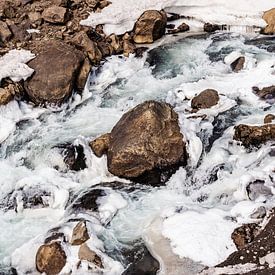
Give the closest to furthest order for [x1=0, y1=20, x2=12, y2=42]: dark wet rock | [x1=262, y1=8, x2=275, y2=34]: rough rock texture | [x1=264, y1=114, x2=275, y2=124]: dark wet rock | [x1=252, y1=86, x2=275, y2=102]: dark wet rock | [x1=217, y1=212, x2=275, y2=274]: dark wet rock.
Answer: [x1=217, y1=212, x2=275, y2=274]: dark wet rock, [x1=264, y1=114, x2=275, y2=124]: dark wet rock, [x1=252, y1=86, x2=275, y2=102]: dark wet rock, [x1=0, y1=20, x2=12, y2=42]: dark wet rock, [x1=262, y1=8, x2=275, y2=34]: rough rock texture

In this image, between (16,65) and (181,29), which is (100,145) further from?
(181,29)

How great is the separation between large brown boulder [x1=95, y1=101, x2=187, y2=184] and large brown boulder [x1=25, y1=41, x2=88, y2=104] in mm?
2206

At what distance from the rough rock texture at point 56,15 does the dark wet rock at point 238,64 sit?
3.95 meters

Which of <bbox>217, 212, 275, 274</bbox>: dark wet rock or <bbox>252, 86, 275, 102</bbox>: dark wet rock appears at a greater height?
<bbox>217, 212, 275, 274</bbox>: dark wet rock

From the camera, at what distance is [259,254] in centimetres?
613

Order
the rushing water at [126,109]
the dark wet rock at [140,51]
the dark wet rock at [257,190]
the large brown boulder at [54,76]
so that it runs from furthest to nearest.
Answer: the dark wet rock at [140,51] < the large brown boulder at [54,76] < the rushing water at [126,109] < the dark wet rock at [257,190]

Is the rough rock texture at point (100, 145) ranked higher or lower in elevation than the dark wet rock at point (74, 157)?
higher

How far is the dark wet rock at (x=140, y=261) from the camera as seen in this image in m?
6.70

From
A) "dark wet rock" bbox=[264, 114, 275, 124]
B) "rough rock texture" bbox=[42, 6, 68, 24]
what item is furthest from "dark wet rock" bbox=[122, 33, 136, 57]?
"dark wet rock" bbox=[264, 114, 275, 124]

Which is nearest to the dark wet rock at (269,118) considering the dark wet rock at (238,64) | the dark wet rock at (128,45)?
the dark wet rock at (238,64)

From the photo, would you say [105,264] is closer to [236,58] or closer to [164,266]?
[164,266]

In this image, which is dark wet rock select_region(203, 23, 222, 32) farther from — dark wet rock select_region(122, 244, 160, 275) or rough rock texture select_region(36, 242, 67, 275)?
rough rock texture select_region(36, 242, 67, 275)

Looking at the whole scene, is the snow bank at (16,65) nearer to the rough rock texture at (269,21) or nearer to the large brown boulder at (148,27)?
the large brown boulder at (148,27)

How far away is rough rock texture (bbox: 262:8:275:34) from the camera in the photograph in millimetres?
12406
